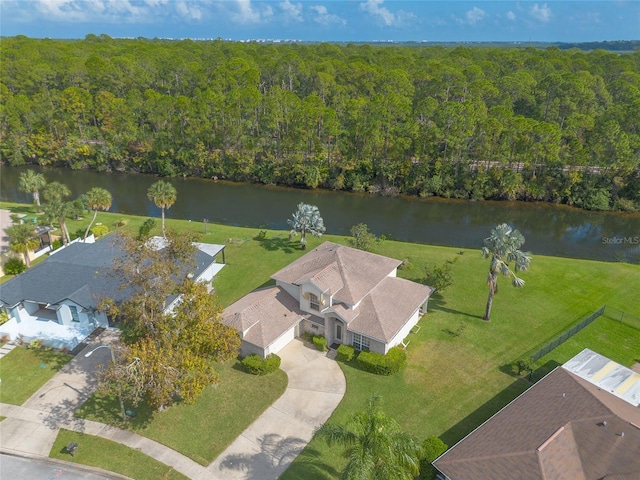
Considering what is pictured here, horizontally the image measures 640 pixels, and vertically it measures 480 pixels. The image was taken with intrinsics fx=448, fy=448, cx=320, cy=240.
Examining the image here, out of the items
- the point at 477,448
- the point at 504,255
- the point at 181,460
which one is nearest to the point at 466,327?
the point at 504,255

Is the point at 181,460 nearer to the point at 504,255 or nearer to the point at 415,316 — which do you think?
the point at 415,316

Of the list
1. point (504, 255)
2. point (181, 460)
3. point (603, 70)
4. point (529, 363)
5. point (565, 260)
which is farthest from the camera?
point (603, 70)

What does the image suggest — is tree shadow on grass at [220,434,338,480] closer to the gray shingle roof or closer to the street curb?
the street curb

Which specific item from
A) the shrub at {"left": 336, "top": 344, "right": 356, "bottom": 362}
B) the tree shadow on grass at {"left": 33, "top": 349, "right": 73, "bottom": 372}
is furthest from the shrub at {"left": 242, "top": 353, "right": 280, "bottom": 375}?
the tree shadow on grass at {"left": 33, "top": 349, "right": 73, "bottom": 372}

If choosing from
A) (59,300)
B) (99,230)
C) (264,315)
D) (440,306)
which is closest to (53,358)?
(59,300)

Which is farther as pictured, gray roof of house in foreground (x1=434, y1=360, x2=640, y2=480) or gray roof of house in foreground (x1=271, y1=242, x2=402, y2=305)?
gray roof of house in foreground (x1=271, y1=242, x2=402, y2=305)

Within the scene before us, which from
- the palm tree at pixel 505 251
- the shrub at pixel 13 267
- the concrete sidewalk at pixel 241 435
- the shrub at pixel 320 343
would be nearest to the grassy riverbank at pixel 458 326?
the concrete sidewalk at pixel 241 435

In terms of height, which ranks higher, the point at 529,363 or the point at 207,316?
the point at 207,316
